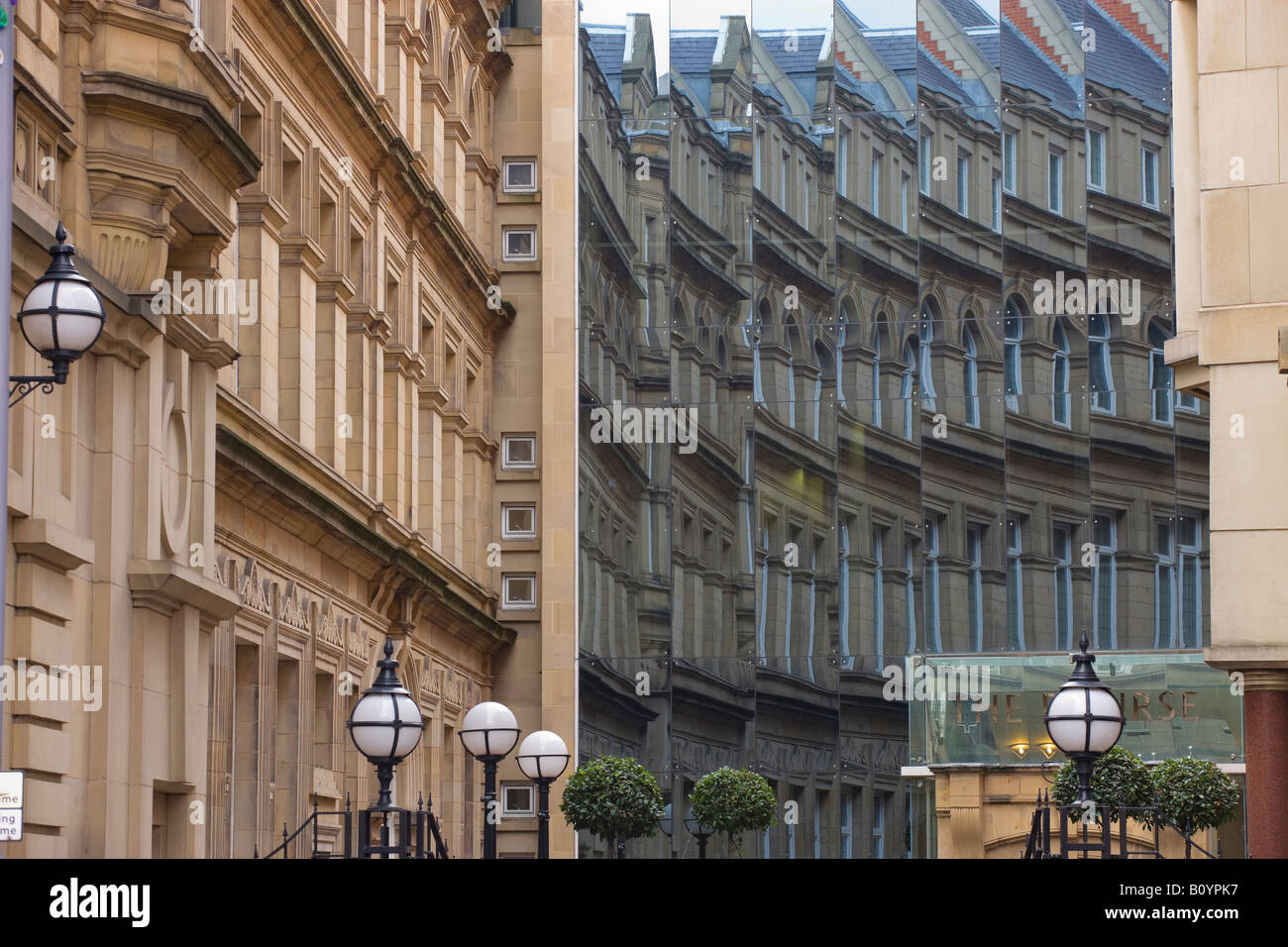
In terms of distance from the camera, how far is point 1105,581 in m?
35.5

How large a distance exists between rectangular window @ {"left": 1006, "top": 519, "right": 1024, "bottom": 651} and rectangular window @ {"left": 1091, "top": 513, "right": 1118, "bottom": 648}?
1220 millimetres

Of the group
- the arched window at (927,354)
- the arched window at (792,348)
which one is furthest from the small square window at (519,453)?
the arched window at (927,354)

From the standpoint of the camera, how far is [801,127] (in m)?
37.8

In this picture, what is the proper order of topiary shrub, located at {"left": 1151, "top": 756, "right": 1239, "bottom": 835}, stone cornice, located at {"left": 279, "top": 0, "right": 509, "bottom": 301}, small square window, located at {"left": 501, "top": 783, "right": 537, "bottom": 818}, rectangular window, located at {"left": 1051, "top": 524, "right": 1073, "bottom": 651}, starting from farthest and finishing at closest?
small square window, located at {"left": 501, "top": 783, "right": 537, "bottom": 818} → rectangular window, located at {"left": 1051, "top": 524, "right": 1073, "bottom": 651} → stone cornice, located at {"left": 279, "top": 0, "right": 509, "bottom": 301} → topiary shrub, located at {"left": 1151, "top": 756, "right": 1239, "bottom": 835}

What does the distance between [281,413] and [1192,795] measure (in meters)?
12.8

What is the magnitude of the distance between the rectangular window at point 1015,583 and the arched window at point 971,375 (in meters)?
2.03

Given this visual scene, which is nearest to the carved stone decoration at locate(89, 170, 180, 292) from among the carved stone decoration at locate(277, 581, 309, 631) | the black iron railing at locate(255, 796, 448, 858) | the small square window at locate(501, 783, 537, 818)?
the black iron railing at locate(255, 796, 448, 858)

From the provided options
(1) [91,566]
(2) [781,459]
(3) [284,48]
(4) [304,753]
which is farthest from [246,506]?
(2) [781,459]

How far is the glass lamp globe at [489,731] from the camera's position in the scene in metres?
19.4

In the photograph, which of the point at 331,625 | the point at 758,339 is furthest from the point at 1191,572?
the point at 331,625

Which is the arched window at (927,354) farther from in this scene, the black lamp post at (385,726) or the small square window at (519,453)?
the black lamp post at (385,726)

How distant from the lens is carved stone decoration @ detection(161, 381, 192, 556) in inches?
652

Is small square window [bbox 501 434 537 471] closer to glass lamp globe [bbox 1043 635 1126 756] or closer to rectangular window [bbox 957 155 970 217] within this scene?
rectangular window [bbox 957 155 970 217]

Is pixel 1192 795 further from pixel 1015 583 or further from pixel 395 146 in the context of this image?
pixel 395 146
